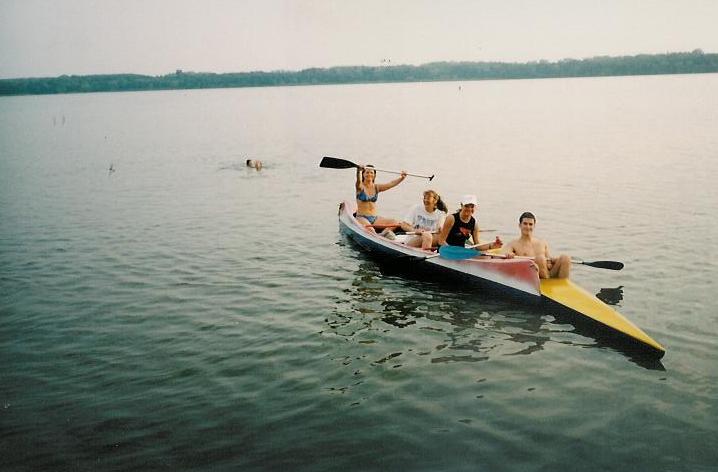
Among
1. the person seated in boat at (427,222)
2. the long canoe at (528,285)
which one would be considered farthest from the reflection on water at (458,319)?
the person seated in boat at (427,222)

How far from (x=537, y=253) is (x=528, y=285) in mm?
881

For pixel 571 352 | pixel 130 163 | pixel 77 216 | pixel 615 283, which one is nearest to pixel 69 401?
pixel 571 352

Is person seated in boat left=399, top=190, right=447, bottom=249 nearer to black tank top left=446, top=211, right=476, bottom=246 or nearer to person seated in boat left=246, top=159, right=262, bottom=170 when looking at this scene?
black tank top left=446, top=211, right=476, bottom=246

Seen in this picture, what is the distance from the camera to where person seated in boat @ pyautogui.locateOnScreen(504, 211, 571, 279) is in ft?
35.7

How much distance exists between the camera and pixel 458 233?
1223 centimetres

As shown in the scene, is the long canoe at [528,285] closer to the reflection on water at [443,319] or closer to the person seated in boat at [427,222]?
the reflection on water at [443,319]

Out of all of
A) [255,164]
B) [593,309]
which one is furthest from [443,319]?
[255,164]

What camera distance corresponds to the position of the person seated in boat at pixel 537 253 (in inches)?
428

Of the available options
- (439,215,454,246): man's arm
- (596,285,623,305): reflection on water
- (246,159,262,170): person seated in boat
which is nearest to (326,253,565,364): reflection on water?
(439,215,454,246): man's arm

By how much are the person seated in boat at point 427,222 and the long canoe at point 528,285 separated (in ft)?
1.36

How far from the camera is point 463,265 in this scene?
11820 mm

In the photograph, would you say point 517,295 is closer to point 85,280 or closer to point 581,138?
point 85,280

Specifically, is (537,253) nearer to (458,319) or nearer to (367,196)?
(458,319)

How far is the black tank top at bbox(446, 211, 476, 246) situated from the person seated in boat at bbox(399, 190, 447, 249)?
0.93 meters
